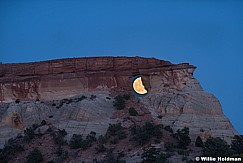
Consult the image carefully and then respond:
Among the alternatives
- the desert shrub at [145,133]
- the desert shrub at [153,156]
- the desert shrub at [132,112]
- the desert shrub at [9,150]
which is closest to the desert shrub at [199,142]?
the desert shrub at [145,133]

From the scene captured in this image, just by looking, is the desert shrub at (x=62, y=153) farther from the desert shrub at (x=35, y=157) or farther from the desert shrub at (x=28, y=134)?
the desert shrub at (x=28, y=134)

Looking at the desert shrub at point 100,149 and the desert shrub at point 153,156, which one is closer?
the desert shrub at point 153,156

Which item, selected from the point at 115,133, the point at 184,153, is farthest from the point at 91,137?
the point at 184,153

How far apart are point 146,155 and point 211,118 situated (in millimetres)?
13646

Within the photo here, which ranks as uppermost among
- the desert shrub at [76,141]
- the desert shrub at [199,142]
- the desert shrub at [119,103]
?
the desert shrub at [119,103]

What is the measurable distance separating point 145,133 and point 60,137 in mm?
9688

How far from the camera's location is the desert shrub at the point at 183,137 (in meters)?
37.5

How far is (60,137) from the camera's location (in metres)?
42.6

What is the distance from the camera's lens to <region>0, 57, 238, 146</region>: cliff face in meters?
44.5

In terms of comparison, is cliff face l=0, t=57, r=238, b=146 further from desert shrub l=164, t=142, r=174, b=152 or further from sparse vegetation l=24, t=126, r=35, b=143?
desert shrub l=164, t=142, r=174, b=152

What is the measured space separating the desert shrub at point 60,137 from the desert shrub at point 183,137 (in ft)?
38.6

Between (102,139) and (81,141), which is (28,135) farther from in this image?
(102,139)

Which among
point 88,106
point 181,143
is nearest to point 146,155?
point 181,143

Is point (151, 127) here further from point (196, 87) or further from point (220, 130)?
point (196, 87)
